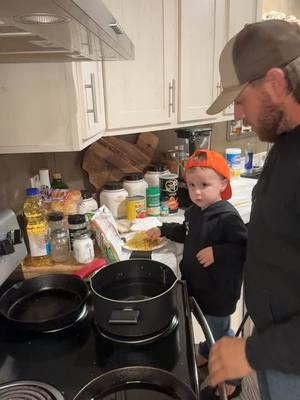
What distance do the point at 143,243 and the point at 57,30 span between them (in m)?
1.03

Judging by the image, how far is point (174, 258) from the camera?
1.44m

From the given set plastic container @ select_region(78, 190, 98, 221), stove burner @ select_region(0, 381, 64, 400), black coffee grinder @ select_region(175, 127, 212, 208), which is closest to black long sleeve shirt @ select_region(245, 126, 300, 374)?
stove burner @ select_region(0, 381, 64, 400)

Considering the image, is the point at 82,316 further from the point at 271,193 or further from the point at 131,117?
the point at 131,117

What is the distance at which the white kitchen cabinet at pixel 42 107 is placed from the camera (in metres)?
1.09

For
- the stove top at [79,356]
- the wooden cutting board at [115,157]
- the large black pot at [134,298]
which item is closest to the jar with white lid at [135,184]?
the wooden cutting board at [115,157]

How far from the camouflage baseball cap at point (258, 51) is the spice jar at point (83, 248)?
0.70 m

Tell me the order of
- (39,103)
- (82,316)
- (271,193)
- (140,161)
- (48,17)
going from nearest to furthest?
(48,17)
(271,193)
(82,316)
(39,103)
(140,161)

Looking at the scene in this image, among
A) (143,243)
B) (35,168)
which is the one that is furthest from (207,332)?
(35,168)

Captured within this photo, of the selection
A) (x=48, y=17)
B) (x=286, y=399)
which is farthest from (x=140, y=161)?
(x=48, y=17)

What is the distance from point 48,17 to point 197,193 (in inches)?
38.1

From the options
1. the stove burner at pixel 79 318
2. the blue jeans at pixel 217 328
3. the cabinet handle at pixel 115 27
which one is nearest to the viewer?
the cabinet handle at pixel 115 27

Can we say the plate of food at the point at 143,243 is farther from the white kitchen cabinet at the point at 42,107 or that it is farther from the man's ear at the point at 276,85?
the man's ear at the point at 276,85

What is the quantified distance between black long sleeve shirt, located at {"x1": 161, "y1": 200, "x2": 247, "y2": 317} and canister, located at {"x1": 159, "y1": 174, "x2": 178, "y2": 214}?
36 cm

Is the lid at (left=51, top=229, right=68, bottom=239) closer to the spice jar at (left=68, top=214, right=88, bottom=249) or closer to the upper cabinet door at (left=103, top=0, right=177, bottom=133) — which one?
the spice jar at (left=68, top=214, right=88, bottom=249)
